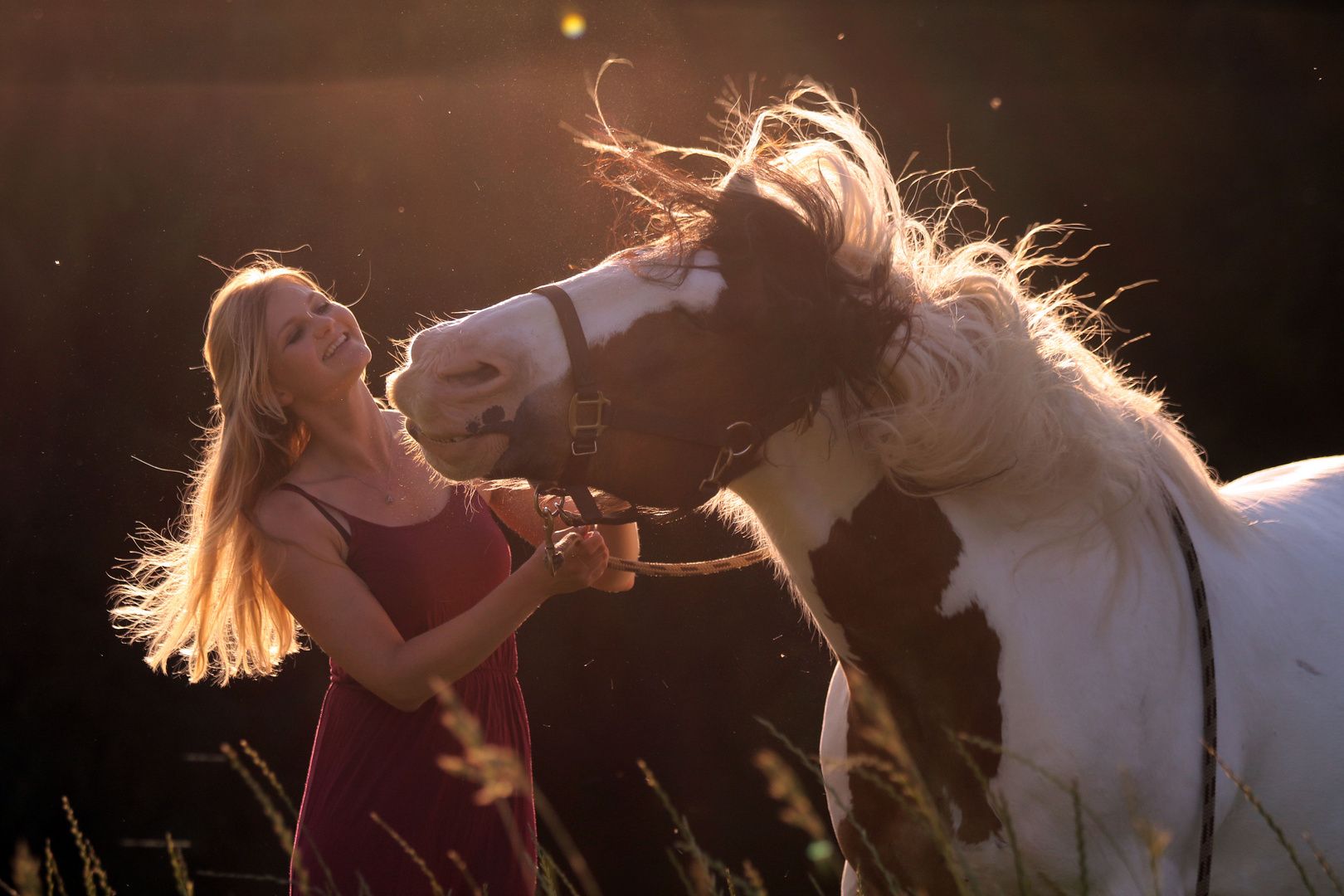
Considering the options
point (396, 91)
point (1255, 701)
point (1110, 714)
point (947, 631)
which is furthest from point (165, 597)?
point (396, 91)

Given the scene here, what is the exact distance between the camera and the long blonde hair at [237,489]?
5.71 ft

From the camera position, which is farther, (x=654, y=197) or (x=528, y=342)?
(x=654, y=197)

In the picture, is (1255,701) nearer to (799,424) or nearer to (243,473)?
(799,424)

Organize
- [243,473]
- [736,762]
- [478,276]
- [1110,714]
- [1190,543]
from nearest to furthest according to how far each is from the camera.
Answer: [1110,714]
[1190,543]
[243,473]
[478,276]
[736,762]

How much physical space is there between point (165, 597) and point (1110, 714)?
6.33 feet

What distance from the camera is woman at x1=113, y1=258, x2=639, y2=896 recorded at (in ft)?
5.23

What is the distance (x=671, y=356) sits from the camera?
4.04 feet

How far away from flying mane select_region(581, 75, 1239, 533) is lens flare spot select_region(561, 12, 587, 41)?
265 centimetres

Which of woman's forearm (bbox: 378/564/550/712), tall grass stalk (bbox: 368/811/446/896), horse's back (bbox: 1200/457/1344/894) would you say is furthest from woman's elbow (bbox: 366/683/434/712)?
horse's back (bbox: 1200/457/1344/894)

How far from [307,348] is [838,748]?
1.18 meters

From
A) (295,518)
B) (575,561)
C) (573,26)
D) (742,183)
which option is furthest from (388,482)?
(573,26)

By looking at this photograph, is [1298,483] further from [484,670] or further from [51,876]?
[51,876]

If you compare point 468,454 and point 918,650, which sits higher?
point 468,454

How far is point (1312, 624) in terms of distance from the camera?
1284 millimetres
